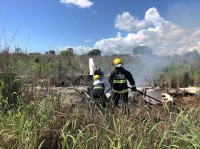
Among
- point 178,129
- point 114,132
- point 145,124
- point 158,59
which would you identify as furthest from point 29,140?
point 158,59

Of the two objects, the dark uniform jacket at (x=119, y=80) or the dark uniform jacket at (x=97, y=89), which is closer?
the dark uniform jacket at (x=97, y=89)

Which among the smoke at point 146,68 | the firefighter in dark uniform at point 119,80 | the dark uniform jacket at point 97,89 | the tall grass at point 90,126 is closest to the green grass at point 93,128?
the tall grass at point 90,126

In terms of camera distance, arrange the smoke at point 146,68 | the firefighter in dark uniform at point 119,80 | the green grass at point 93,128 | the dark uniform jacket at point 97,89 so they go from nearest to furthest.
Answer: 1. the green grass at point 93,128
2. the dark uniform jacket at point 97,89
3. the firefighter in dark uniform at point 119,80
4. the smoke at point 146,68

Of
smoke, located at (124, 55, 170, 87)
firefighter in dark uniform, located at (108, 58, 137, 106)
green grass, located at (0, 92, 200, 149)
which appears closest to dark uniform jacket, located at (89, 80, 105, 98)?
firefighter in dark uniform, located at (108, 58, 137, 106)

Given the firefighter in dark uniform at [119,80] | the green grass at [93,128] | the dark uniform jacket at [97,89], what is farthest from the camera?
the firefighter in dark uniform at [119,80]

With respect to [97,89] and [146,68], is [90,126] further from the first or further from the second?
[146,68]

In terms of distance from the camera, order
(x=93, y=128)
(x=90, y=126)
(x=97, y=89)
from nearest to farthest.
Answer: (x=93, y=128)
(x=90, y=126)
(x=97, y=89)

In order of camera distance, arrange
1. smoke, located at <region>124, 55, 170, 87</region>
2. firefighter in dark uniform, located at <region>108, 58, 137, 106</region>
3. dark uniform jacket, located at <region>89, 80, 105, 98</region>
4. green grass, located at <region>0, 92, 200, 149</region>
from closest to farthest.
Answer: green grass, located at <region>0, 92, 200, 149</region> → dark uniform jacket, located at <region>89, 80, 105, 98</region> → firefighter in dark uniform, located at <region>108, 58, 137, 106</region> → smoke, located at <region>124, 55, 170, 87</region>

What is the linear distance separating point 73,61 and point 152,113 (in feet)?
59.6

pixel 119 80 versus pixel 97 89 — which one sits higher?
pixel 119 80

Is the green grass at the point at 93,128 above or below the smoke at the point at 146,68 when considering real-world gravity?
below

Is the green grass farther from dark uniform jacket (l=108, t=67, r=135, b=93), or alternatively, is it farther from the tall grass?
dark uniform jacket (l=108, t=67, r=135, b=93)

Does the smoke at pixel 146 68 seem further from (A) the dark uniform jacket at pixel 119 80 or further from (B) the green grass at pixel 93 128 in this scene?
(B) the green grass at pixel 93 128

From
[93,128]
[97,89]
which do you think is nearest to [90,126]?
[93,128]
